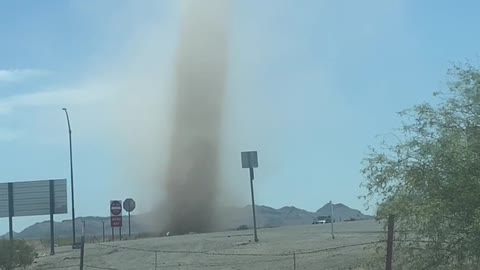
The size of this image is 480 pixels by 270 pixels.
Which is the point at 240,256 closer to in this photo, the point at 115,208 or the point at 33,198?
the point at 115,208

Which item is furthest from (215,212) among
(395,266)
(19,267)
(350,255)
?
(395,266)

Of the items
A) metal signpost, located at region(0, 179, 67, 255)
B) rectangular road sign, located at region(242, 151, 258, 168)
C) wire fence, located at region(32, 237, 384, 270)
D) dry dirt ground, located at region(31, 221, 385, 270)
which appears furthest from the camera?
metal signpost, located at region(0, 179, 67, 255)

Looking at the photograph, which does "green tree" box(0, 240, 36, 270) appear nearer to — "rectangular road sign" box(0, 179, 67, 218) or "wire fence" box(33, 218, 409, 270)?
"wire fence" box(33, 218, 409, 270)

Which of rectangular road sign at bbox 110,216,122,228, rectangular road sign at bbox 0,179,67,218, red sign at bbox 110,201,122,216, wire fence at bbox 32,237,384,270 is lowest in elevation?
wire fence at bbox 32,237,384,270

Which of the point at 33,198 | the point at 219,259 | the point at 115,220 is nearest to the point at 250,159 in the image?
the point at 219,259

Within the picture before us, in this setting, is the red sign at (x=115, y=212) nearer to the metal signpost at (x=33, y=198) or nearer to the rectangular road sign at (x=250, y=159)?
the metal signpost at (x=33, y=198)

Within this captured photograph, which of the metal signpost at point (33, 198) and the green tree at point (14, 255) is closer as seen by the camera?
the green tree at point (14, 255)

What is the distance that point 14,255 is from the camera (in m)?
35.8

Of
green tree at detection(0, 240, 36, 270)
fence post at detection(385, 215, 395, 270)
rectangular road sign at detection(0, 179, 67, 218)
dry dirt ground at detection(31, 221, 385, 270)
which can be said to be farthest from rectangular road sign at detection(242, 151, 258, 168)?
rectangular road sign at detection(0, 179, 67, 218)

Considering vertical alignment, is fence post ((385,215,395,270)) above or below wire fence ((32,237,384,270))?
above

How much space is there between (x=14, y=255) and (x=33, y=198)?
28.4m

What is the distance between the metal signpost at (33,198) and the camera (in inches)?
2442

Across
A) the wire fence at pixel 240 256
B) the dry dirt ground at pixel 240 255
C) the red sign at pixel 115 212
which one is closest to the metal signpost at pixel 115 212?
the red sign at pixel 115 212

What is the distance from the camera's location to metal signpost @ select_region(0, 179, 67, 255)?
204 ft
